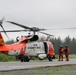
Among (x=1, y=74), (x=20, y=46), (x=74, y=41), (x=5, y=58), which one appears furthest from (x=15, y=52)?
(x=74, y=41)

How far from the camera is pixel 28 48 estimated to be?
142ft

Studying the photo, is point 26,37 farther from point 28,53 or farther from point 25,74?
point 25,74

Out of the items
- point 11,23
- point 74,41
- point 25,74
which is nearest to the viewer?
point 25,74

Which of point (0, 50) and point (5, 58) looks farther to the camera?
point (5, 58)

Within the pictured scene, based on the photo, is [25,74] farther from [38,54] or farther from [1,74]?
[38,54]

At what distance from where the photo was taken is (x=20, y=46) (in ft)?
139

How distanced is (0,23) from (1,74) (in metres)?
23.2

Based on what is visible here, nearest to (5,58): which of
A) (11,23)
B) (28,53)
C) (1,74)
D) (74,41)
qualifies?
(28,53)

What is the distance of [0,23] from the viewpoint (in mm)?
43125

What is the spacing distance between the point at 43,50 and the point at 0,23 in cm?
547

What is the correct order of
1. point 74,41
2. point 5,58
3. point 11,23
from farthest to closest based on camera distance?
point 74,41 < point 5,58 < point 11,23

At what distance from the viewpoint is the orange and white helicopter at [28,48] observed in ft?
138

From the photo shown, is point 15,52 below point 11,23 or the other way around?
below

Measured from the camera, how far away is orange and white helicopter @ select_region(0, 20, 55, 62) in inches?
1652
